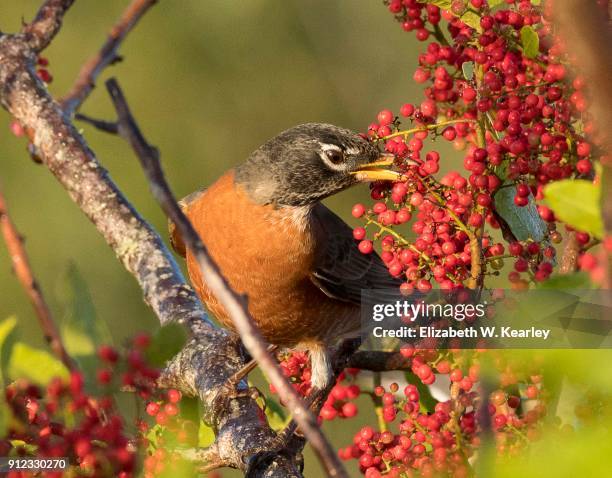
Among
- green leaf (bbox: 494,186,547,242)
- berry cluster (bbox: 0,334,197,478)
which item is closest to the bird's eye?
green leaf (bbox: 494,186,547,242)

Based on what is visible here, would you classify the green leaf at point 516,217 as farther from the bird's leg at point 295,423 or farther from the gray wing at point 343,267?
the gray wing at point 343,267

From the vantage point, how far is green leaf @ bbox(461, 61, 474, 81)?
2188mm

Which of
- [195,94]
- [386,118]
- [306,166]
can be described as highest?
[386,118]

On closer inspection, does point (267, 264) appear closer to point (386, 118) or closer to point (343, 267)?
point (343, 267)

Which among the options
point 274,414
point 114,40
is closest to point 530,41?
point 114,40

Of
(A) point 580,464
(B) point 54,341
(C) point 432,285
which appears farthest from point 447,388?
(A) point 580,464

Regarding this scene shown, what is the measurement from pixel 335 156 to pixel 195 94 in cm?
586

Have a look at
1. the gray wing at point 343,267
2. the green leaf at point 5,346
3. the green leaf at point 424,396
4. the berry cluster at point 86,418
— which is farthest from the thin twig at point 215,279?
the gray wing at point 343,267

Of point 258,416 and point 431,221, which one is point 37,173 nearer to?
point 258,416

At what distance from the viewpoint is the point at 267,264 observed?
3.25 meters

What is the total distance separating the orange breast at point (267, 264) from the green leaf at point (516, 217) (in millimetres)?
1243

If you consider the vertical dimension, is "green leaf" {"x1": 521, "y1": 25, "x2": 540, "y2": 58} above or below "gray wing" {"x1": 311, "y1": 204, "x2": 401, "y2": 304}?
above

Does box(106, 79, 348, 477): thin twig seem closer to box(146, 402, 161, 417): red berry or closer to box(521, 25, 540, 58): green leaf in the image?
box(521, 25, 540, 58): green leaf

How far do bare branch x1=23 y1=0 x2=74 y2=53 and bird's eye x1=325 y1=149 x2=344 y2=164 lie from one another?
121cm
